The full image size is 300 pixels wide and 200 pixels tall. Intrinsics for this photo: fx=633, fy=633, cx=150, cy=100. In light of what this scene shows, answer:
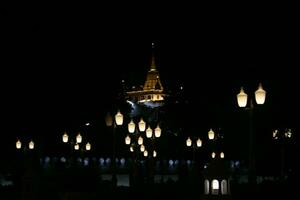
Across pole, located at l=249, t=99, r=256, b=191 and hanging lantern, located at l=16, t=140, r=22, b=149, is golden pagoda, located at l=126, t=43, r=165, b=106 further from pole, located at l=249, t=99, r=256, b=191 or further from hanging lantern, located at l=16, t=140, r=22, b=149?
pole, located at l=249, t=99, r=256, b=191

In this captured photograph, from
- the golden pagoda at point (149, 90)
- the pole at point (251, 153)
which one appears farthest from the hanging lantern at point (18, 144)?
the golden pagoda at point (149, 90)

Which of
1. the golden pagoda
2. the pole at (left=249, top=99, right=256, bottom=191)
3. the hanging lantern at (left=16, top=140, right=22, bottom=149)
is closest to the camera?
the pole at (left=249, top=99, right=256, bottom=191)

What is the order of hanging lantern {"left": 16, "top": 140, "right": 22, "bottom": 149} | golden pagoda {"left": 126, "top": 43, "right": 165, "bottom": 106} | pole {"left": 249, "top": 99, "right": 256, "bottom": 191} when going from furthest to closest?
golden pagoda {"left": 126, "top": 43, "right": 165, "bottom": 106}, hanging lantern {"left": 16, "top": 140, "right": 22, "bottom": 149}, pole {"left": 249, "top": 99, "right": 256, "bottom": 191}

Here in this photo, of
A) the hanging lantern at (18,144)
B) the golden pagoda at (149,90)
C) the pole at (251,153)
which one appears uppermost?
the golden pagoda at (149,90)

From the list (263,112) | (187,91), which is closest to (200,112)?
(187,91)

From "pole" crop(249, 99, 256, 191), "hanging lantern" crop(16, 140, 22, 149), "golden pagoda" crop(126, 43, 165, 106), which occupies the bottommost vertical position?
"pole" crop(249, 99, 256, 191)

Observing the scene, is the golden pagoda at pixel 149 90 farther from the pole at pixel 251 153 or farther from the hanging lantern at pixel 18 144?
the pole at pixel 251 153

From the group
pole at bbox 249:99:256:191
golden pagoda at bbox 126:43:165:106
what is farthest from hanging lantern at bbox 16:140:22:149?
golden pagoda at bbox 126:43:165:106

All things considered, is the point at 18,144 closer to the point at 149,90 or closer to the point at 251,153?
the point at 251,153

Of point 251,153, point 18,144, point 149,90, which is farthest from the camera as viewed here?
point 149,90

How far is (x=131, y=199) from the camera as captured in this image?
772 inches

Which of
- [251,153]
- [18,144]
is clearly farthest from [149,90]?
[251,153]

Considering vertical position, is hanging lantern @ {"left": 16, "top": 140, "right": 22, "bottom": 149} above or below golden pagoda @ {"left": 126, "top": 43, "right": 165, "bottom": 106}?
below

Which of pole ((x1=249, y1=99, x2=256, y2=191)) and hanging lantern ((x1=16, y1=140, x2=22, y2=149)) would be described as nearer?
pole ((x1=249, y1=99, x2=256, y2=191))
